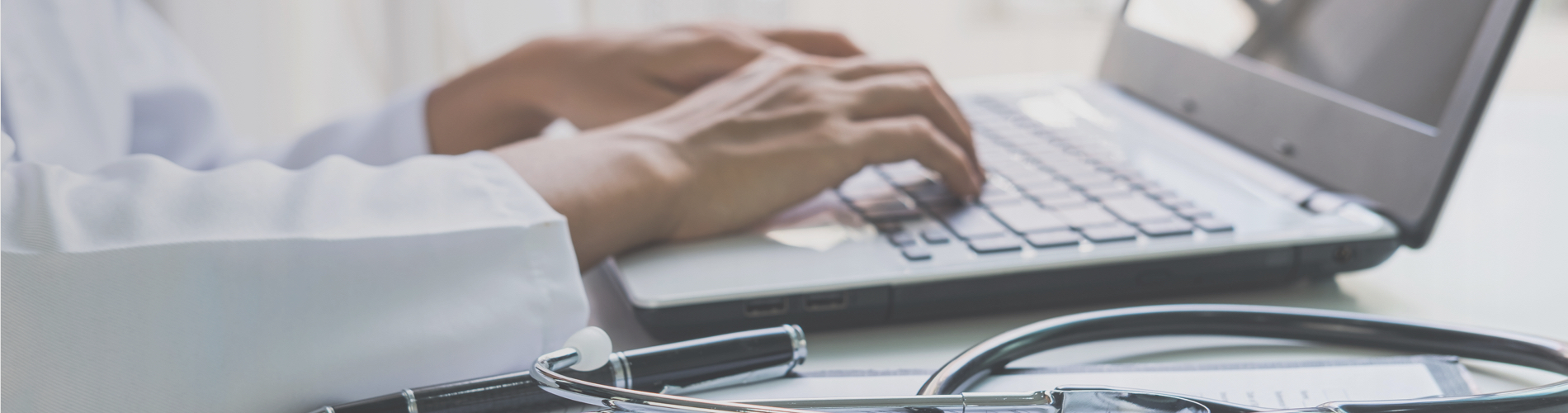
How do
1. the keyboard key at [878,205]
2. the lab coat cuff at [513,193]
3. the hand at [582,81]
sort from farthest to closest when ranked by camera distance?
the hand at [582,81], the keyboard key at [878,205], the lab coat cuff at [513,193]

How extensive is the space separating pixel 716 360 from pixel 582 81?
0.35m

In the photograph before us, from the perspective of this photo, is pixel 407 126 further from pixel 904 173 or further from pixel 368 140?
pixel 904 173


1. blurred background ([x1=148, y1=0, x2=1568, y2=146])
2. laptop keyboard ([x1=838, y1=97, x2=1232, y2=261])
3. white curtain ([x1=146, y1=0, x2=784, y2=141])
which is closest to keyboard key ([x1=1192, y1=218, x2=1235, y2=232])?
laptop keyboard ([x1=838, y1=97, x2=1232, y2=261])

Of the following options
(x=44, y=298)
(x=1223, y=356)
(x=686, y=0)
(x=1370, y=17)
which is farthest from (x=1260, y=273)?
(x=686, y=0)

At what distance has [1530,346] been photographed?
317 mm

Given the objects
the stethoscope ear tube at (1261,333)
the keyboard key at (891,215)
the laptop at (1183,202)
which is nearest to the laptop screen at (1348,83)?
the laptop at (1183,202)

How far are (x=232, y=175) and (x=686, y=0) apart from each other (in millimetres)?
1340

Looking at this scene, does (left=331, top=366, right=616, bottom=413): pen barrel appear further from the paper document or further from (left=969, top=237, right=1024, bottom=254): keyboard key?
(left=969, top=237, right=1024, bottom=254): keyboard key

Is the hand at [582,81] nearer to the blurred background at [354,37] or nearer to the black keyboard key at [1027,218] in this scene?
the black keyboard key at [1027,218]

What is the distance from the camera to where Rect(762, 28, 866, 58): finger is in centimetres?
66

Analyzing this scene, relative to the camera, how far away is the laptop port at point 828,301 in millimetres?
355

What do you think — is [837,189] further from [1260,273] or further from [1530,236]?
[1530,236]

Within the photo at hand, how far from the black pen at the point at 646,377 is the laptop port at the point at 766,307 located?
37mm

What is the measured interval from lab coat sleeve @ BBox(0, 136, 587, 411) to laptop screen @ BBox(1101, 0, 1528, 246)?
0.35 m
